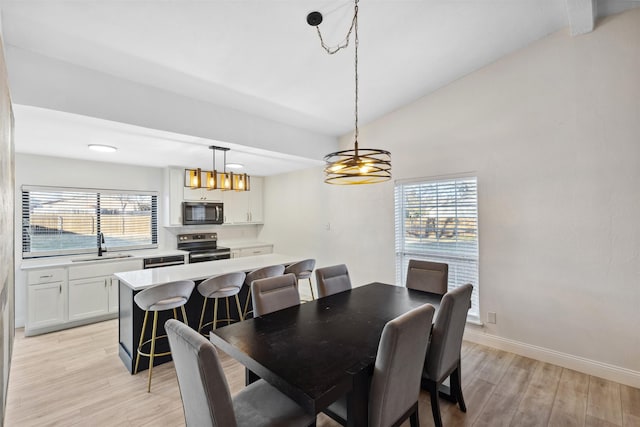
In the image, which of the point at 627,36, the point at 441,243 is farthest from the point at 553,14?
the point at 441,243

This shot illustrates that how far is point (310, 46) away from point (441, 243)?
260cm

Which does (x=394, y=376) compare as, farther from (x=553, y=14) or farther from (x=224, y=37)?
(x=553, y=14)

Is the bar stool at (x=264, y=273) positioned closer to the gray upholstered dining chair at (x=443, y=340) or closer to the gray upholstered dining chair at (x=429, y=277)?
the gray upholstered dining chair at (x=429, y=277)

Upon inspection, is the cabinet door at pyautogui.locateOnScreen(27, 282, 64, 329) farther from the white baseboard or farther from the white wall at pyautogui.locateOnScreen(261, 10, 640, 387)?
the white baseboard

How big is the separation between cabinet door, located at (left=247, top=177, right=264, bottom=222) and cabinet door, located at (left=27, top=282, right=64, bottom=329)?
123 inches

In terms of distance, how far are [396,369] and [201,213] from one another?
4.48 meters

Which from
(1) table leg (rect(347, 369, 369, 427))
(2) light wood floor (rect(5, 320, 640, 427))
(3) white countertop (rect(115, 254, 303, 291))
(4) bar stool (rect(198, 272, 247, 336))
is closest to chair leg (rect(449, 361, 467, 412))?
(2) light wood floor (rect(5, 320, 640, 427))

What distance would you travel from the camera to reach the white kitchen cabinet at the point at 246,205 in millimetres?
5598

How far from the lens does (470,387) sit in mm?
2412

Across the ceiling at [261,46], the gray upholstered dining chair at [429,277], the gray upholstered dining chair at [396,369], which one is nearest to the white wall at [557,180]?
the ceiling at [261,46]

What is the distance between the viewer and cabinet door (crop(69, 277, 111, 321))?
367 cm

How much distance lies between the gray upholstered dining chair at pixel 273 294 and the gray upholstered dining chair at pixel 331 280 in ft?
1.11

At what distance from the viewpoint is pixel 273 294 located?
226 cm

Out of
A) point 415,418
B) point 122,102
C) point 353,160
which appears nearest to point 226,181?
point 122,102
